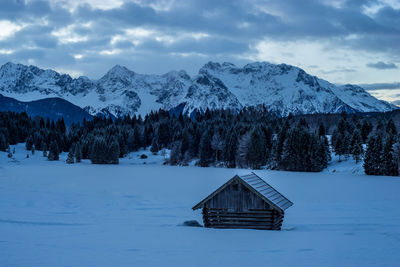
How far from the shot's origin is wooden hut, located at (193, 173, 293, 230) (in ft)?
76.8

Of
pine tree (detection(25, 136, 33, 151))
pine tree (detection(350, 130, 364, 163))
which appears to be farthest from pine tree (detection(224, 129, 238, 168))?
pine tree (detection(25, 136, 33, 151))

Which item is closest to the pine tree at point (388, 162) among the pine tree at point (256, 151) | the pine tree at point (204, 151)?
the pine tree at point (256, 151)

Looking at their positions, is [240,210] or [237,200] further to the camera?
[240,210]

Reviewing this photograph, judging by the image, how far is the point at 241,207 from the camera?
2372 centimetres

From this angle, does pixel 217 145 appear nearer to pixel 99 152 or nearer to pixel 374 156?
pixel 99 152

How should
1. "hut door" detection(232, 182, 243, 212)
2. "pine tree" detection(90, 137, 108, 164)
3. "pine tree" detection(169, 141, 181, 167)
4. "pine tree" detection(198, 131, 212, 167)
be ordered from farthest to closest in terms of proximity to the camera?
"pine tree" detection(90, 137, 108, 164) → "pine tree" detection(169, 141, 181, 167) → "pine tree" detection(198, 131, 212, 167) → "hut door" detection(232, 182, 243, 212)

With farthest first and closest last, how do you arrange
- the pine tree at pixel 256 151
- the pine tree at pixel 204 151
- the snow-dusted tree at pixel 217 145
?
the pine tree at pixel 204 151 < the snow-dusted tree at pixel 217 145 < the pine tree at pixel 256 151

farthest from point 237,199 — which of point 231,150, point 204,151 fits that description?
point 204,151

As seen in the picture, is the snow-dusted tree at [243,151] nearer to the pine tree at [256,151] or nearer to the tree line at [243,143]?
the tree line at [243,143]

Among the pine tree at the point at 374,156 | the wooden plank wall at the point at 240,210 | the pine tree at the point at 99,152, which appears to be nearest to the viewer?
the wooden plank wall at the point at 240,210

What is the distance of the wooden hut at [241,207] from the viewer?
23.4 metres

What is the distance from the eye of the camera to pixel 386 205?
40.6 metres

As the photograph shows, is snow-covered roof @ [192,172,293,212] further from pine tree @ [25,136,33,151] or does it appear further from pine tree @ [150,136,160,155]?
pine tree @ [25,136,33,151]

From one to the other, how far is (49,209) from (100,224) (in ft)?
34.9
